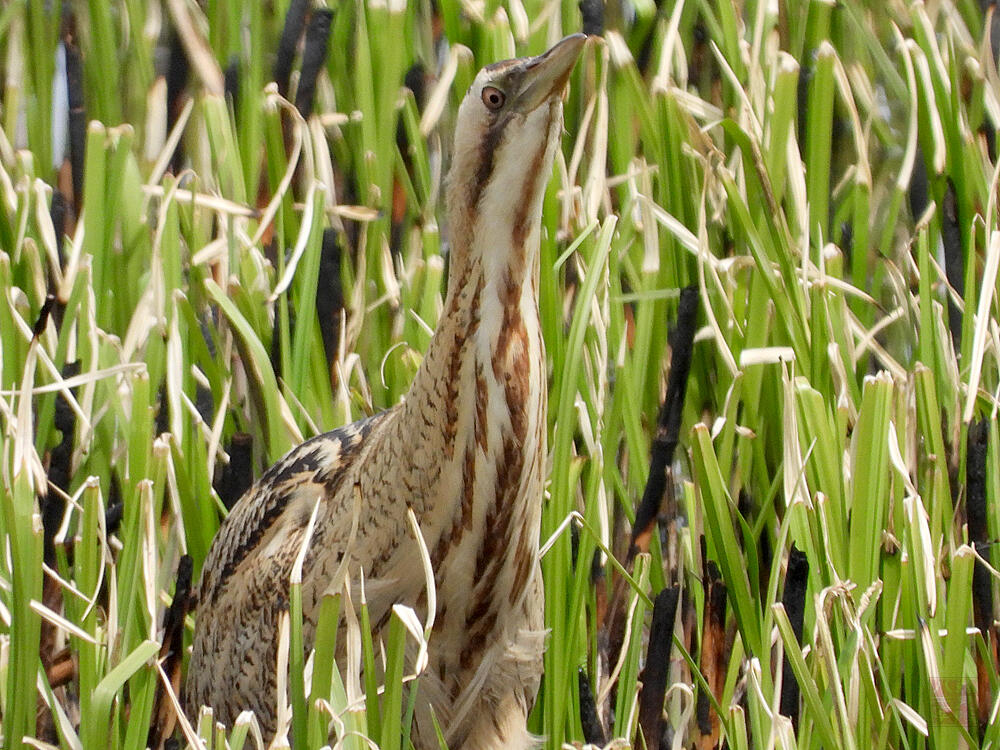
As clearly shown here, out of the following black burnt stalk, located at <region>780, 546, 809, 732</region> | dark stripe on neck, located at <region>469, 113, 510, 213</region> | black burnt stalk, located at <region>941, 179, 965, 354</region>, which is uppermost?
dark stripe on neck, located at <region>469, 113, 510, 213</region>

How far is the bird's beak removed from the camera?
1.02m

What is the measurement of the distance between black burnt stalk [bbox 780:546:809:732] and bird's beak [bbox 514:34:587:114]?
0.40 m

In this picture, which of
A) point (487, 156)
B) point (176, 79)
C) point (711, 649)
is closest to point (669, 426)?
point (711, 649)

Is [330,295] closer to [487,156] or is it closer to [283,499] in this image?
[283,499]

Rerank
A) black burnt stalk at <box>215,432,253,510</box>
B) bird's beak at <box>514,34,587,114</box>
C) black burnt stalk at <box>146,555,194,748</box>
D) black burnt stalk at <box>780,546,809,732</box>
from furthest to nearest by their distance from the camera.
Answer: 1. black burnt stalk at <box>215,432,253,510</box>
2. black burnt stalk at <box>146,555,194,748</box>
3. black burnt stalk at <box>780,546,809,732</box>
4. bird's beak at <box>514,34,587,114</box>

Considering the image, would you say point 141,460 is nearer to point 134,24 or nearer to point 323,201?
point 323,201

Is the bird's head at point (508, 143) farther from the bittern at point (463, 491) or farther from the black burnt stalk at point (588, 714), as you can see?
the black burnt stalk at point (588, 714)

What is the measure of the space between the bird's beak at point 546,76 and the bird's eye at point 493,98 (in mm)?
14

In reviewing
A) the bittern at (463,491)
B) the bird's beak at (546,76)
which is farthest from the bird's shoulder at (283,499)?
the bird's beak at (546,76)

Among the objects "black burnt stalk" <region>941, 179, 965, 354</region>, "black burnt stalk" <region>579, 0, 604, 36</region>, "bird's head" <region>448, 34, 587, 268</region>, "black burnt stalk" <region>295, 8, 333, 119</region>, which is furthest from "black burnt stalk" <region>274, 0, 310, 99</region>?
"black burnt stalk" <region>941, 179, 965, 354</region>

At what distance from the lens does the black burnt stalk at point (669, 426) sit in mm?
1261

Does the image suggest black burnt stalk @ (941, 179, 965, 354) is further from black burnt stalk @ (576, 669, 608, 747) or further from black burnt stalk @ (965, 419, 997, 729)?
black burnt stalk @ (576, 669, 608, 747)

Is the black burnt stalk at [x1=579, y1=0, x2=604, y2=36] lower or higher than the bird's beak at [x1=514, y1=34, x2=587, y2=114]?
higher

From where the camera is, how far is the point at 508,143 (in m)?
1.06
